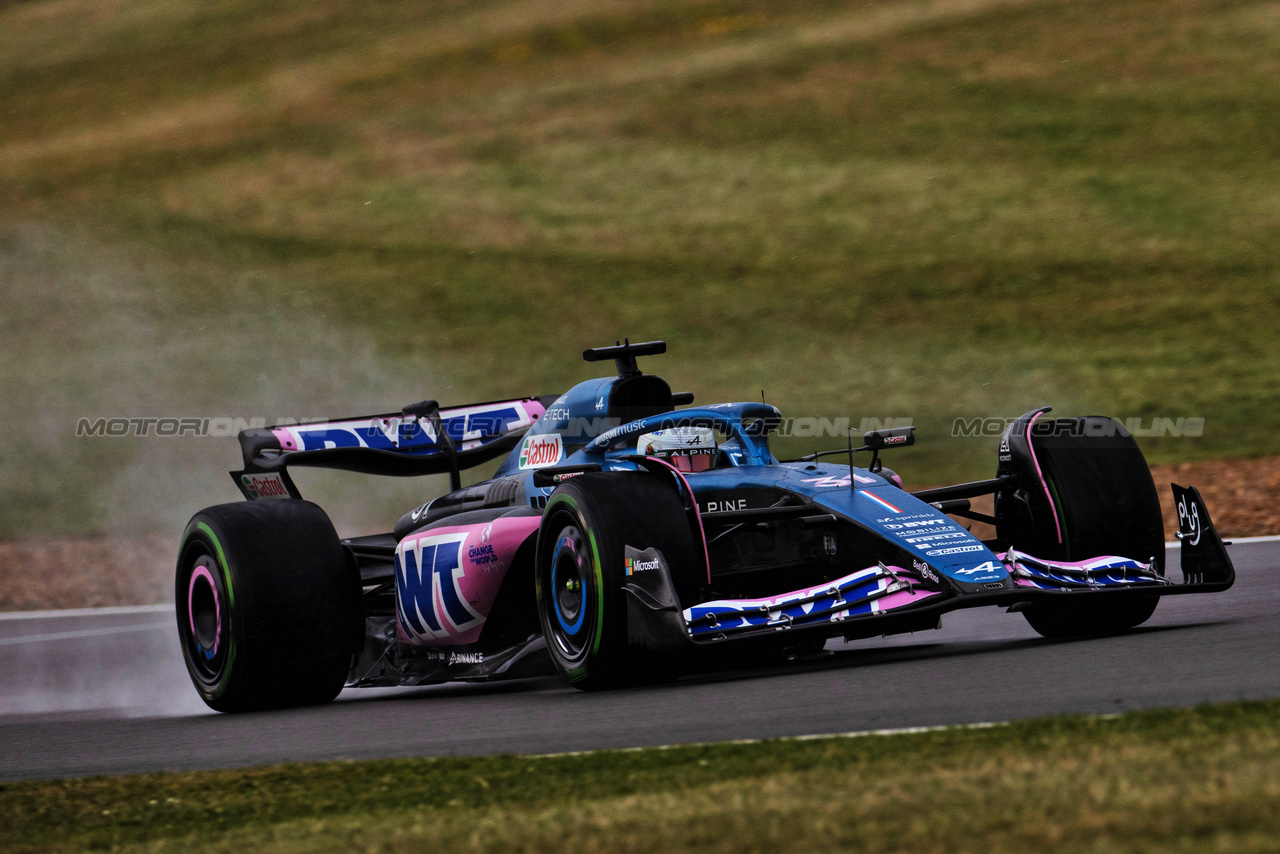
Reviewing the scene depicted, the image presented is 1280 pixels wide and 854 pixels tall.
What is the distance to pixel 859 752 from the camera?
18.5 ft

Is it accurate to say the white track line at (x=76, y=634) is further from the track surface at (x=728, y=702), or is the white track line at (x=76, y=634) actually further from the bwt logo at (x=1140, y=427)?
the bwt logo at (x=1140, y=427)

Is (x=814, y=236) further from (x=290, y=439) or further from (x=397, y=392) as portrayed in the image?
(x=290, y=439)

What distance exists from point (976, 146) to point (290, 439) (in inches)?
957

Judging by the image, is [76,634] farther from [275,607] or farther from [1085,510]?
[1085,510]

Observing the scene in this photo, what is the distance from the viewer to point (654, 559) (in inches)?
315

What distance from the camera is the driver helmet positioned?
941 cm

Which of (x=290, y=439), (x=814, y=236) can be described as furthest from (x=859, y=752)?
(x=814, y=236)

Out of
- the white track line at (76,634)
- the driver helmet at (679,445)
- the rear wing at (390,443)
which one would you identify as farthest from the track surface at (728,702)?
the white track line at (76,634)

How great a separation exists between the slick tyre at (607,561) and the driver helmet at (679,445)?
3.18ft

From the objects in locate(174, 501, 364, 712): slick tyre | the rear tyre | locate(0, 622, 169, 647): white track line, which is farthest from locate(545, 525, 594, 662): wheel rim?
locate(0, 622, 169, 647): white track line

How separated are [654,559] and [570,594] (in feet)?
2.25

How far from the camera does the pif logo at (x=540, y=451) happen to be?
1002 cm

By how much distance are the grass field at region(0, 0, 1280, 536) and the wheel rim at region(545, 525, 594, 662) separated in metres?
12.6

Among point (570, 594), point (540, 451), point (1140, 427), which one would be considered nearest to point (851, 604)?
point (570, 594)
